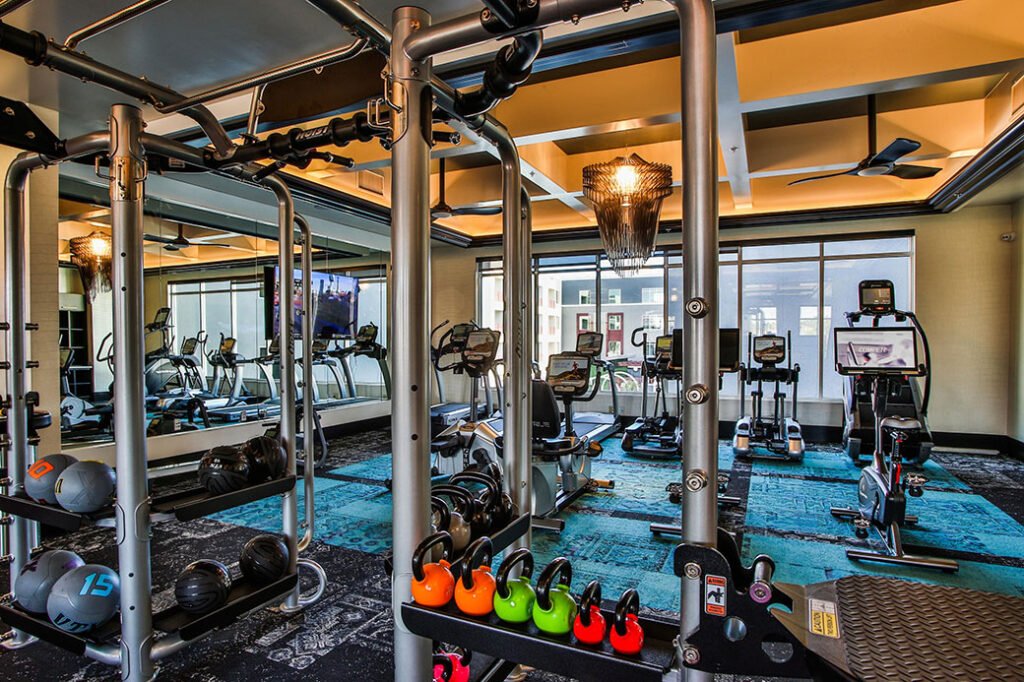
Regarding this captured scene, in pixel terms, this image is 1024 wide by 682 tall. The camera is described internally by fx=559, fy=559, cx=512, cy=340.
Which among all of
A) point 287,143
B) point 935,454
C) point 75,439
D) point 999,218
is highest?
point 999,218

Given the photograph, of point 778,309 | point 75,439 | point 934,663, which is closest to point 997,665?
point 934,663

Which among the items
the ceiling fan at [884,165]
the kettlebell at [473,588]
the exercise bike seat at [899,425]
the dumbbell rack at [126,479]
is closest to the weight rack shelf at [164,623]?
the dumbbell rack at [126,479]

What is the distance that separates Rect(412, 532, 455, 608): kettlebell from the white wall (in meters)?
7.99

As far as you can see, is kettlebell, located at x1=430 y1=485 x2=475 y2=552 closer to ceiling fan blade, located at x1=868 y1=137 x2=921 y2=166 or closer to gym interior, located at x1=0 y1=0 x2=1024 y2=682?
gym interior, located at x1=0 y1=0 x2=1024 y2=682

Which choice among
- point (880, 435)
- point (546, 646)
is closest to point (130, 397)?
point (546, 646)

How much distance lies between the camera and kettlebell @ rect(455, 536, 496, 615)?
131 centimetres

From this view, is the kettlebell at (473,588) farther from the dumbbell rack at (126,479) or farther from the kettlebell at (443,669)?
the dumbbell rack at (126,479)

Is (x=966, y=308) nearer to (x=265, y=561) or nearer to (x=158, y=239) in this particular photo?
(x=265, y=561)

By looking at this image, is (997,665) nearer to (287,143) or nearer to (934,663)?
(934,663)

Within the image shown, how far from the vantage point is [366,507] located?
15.5 feet

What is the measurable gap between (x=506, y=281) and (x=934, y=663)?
148 cm

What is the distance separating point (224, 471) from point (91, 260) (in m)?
3.95

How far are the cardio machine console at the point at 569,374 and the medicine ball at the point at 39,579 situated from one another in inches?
135

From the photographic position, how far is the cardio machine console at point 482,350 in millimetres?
4488
